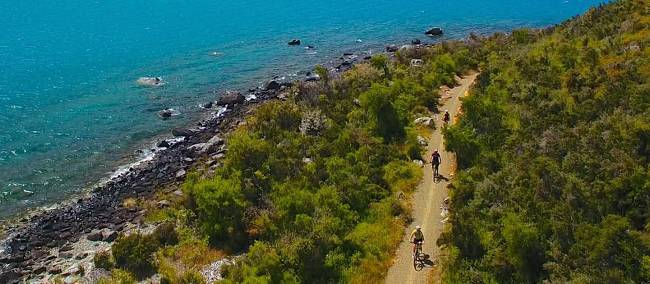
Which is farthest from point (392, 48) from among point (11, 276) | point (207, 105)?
point (11, 276)

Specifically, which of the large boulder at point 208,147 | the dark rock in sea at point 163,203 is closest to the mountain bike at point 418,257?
the dark rock in sea at point 163,203

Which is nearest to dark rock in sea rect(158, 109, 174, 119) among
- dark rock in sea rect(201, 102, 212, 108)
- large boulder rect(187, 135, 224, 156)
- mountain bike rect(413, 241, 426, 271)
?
dark rock in sea rect(201, 102, 212, 108)

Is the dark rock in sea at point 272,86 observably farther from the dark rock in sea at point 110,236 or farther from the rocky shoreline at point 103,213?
the dark rock in sea at point 110,236

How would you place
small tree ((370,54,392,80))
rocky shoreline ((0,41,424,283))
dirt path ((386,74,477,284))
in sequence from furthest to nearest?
1. small tree ((370,54,392,80))
2. rocky shoreline ((0,41,424,283))
3. dirt path ((386,74,477,284))

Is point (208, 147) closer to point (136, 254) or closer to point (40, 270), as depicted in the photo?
point (136, 254)

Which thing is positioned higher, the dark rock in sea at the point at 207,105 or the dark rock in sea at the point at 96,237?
the dark rock in sea at the point at 207,105

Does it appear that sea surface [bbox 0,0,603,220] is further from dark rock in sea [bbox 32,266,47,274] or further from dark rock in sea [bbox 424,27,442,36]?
dark rock in sea [bbox 32,266,47,274]
